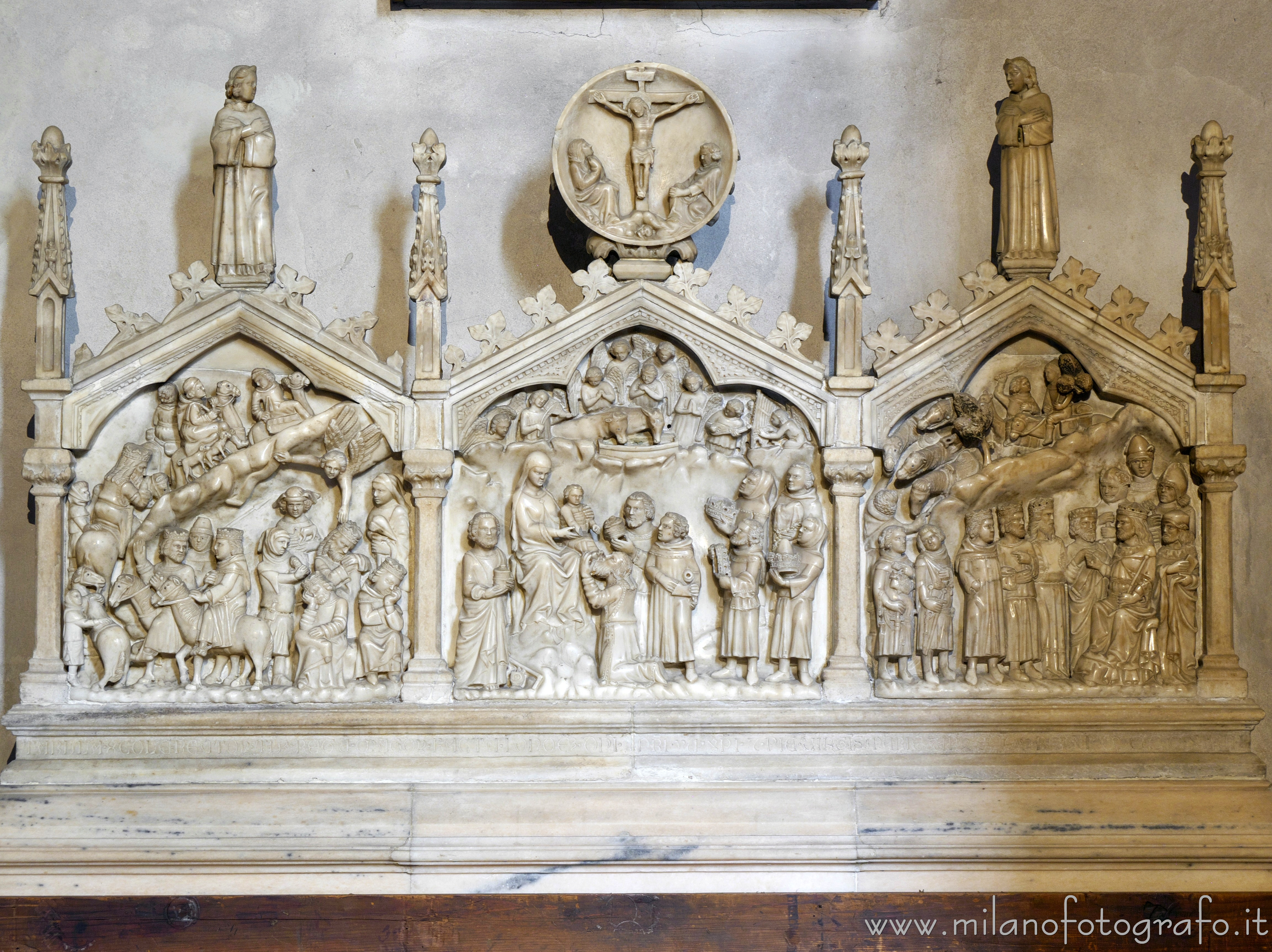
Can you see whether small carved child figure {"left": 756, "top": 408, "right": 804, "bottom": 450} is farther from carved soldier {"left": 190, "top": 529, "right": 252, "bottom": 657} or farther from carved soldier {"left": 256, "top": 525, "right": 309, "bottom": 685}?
carved soldier {"left": 190, "top": 529, "right": 252, "bottom": 657}

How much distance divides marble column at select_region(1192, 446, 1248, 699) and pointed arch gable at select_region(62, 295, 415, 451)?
3.88 m

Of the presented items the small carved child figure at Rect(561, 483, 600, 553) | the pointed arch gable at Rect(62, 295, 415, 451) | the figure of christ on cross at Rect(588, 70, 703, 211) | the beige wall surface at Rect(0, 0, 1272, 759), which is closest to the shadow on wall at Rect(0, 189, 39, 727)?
the beige wall surface at Rect(0, 0, 1272, 759)

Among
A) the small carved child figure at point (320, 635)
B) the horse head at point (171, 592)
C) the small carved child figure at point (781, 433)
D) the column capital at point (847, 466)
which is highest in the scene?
the small carved child figure at point (781, 433)

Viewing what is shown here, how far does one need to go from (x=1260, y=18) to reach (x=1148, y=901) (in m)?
4.93

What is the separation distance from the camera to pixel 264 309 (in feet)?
21.3

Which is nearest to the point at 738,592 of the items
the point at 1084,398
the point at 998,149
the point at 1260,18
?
the point at 1084,398

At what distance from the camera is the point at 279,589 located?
6.54m

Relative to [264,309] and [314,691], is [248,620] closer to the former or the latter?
[314,691]

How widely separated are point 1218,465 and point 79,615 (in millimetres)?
5541

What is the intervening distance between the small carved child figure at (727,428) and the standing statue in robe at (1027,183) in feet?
4.96

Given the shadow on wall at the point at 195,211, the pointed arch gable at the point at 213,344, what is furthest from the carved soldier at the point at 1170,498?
the shadow on wall at the point at 195,211

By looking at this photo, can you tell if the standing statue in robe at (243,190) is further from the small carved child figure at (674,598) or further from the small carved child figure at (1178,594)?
the small carved child figure at (1178,594)

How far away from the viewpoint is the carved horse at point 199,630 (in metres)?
6.44

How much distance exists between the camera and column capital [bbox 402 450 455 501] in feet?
21.2
